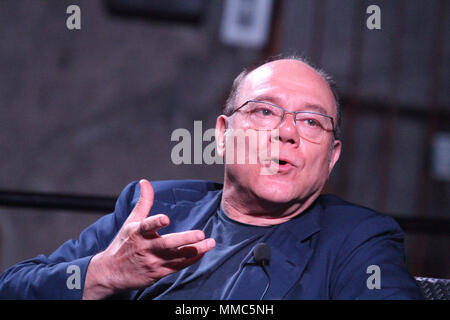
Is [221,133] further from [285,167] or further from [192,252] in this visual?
[192,252]

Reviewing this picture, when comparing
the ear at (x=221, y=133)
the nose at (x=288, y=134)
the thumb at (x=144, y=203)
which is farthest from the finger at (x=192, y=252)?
the ear at (x=221, y=133)

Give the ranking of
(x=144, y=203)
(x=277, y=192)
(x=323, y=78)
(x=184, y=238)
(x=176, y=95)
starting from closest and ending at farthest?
(x=184, y=238) → (x=144, y=203) → (x=277, y=192) → (x=323, y=78) → (x=176, y=95)

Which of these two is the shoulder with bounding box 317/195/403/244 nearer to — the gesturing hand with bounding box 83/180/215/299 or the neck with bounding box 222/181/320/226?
the neck with bounding box 222/181/320/226

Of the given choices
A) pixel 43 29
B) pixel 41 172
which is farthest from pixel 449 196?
pixel 43 29

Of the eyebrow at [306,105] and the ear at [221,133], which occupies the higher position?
the eyebrow at [306,105]

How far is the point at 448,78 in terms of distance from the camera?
3.27 m

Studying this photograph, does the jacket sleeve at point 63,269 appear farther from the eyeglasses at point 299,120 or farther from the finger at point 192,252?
the eyeglasses at point 299,120

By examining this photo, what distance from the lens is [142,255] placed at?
34.9 inches

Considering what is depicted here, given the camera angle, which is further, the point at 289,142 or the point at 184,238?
the point at 289,142

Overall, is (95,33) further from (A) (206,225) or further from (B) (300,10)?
(A) (206,225)

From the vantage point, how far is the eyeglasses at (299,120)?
1.12m

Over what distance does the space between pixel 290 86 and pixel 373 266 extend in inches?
19.1

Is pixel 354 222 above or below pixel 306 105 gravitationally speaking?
below

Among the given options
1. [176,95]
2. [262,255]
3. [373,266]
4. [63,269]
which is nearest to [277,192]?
[262,255]
